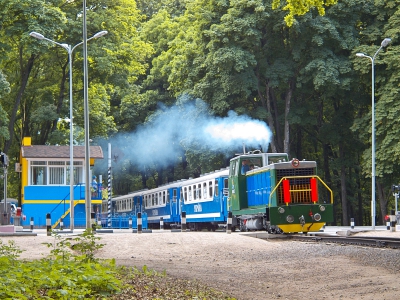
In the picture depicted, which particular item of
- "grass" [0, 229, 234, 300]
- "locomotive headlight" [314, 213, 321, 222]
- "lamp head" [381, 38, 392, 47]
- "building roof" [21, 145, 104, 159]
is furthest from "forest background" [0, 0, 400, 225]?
"grass" [0, 229, 234, 300]

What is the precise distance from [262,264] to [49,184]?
31.1 metres

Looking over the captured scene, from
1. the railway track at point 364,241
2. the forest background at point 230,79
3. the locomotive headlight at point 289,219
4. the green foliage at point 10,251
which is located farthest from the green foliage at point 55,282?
the forest background at point 230,79

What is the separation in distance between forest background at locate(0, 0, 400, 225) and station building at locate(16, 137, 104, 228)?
2.34 meters

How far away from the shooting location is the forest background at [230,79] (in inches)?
1789

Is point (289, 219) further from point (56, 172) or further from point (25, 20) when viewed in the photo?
point (25, 20)

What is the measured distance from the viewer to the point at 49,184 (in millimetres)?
47125

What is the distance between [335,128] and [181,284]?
3924 cm

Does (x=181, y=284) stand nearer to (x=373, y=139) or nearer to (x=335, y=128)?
(x=373, y=139)

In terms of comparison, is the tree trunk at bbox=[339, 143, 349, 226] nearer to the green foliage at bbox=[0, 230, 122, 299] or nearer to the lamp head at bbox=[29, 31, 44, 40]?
the lamp head at bbox=[29, 31, 44, 40]

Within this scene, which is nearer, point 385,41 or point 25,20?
point 385,41

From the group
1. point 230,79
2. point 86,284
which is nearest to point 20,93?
point 230,79

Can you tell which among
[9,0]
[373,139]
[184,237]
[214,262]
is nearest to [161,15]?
[9,0]

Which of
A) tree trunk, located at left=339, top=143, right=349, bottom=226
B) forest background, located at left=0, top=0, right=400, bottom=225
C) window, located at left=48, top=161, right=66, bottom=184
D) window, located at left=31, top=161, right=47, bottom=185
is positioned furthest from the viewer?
tree trunk, located at left=339, top=143, right=349, bottom=226

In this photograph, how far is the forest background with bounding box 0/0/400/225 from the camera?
45.4 meters
